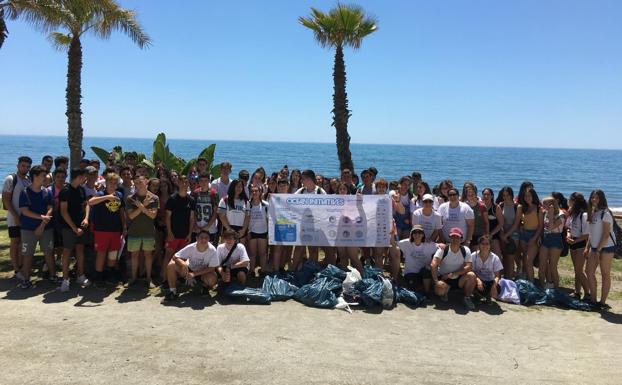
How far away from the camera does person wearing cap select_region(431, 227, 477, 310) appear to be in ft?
23.0

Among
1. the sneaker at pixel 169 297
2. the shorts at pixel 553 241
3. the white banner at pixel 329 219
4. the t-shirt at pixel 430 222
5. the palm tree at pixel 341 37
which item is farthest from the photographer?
the palm tree at pixel 341 37

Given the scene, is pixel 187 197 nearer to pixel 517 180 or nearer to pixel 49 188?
pixel 49 188

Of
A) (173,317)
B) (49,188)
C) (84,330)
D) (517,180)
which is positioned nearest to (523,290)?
(173,317)

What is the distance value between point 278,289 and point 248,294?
523mm

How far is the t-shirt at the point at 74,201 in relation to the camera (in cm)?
704

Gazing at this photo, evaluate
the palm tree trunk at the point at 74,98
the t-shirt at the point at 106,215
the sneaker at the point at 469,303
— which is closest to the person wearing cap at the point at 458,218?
the sneaker at the point at 469,303

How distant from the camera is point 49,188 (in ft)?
24.3

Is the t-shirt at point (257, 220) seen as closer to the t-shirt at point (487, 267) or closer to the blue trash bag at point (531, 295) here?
the t-shirt at point (487, 267)

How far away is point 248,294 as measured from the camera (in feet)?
22.5

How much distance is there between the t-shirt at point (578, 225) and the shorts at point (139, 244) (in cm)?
725

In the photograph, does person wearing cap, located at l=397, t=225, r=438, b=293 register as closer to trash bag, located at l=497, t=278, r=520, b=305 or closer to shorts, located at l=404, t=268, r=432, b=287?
shorts, located at l=404, t=268, r=432, b=287

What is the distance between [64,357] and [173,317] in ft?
5.09

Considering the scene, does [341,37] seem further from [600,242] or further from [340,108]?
[600,242]

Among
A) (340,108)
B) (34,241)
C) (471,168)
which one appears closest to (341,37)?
(340,108)
